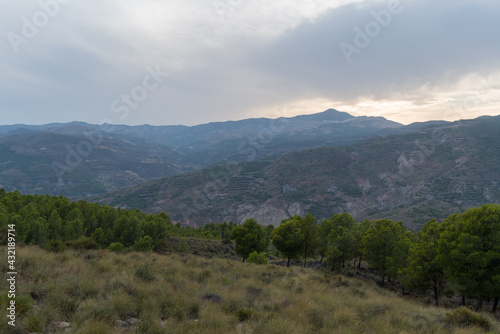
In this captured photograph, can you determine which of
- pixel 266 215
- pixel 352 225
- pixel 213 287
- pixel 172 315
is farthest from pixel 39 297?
pixel 266 215

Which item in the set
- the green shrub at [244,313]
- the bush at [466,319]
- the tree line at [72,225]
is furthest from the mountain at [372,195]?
the green shrub at [244,313]

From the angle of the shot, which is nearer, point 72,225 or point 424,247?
point 424,247

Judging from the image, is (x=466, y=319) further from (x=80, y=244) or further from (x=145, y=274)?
(x=80, y=244)

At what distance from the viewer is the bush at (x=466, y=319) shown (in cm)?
908

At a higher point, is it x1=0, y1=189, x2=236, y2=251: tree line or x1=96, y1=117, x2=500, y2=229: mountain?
x1=0, y1=189, x2=236, y2=251: tree line

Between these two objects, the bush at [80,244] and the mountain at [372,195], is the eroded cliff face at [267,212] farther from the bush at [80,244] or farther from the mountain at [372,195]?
the bush at [80,244]

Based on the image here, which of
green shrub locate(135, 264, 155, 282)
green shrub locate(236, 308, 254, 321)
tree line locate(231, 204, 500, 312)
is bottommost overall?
tree line locate(231, 204, 500, 312)

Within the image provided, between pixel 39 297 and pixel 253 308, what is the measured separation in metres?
6.15

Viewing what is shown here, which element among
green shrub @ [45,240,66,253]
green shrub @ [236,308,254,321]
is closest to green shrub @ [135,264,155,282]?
green shrub @ [236,308,254,321]

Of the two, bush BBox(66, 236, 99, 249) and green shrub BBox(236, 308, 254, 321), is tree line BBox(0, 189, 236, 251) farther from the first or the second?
green shrub BBox(236, 308, 254, 321)

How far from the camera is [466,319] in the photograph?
9383mm

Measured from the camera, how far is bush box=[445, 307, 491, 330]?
9078mm

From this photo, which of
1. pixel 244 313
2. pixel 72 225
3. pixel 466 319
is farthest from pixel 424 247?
pixel 72 225

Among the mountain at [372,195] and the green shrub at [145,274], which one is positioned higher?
the green shrub at [145,274]
